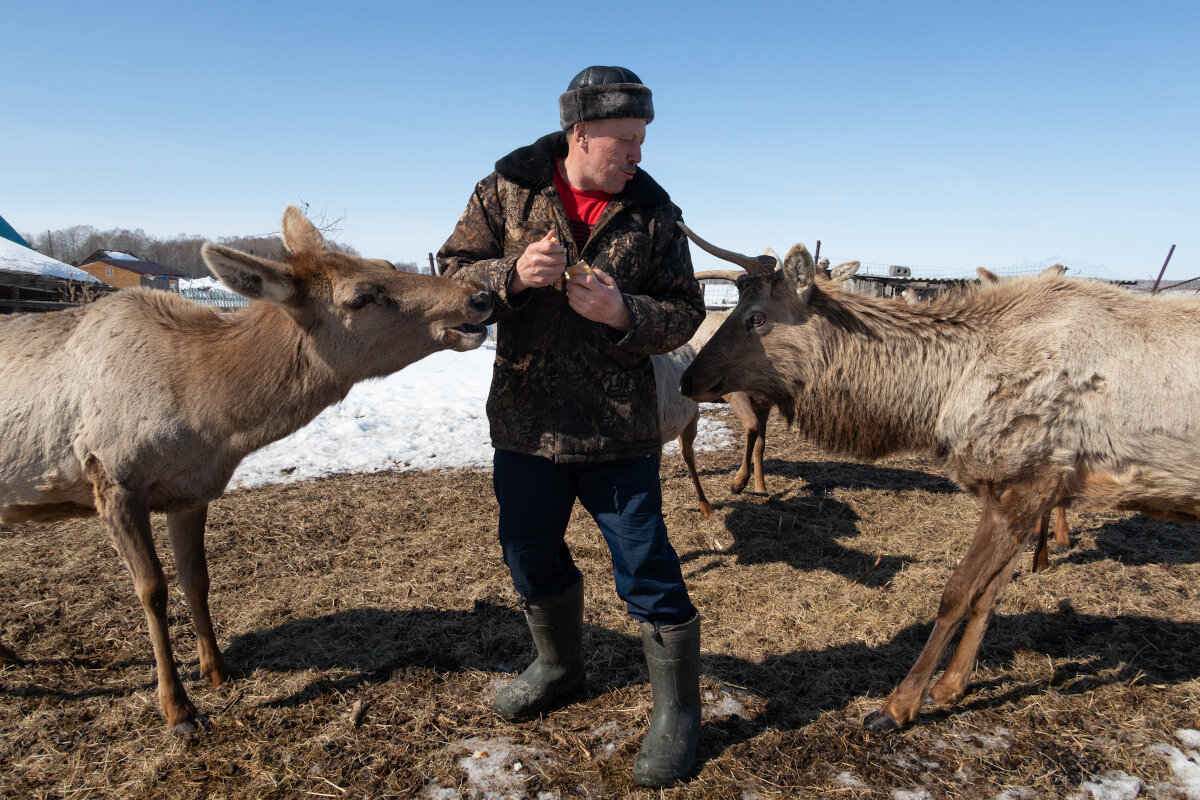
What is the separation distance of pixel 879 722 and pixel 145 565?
11.7ft

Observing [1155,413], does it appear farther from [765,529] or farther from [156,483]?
[156,483]

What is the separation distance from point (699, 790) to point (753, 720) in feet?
1.92

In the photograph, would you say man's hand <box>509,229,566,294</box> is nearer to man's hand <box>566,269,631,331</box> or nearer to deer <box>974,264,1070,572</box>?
man's hand <box>566,269,631,331</box>

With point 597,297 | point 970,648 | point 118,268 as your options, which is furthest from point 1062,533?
point 118,268

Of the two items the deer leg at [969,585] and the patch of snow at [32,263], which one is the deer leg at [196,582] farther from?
the patch of snow at [32,263]

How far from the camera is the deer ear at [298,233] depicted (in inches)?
129

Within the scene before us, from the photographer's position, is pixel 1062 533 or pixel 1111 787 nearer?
pixel 1111 787

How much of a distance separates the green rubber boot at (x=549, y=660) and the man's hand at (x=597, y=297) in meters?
1.43

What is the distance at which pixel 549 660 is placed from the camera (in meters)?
3.23

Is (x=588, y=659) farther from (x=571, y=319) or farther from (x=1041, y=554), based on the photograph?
(x=1041, y=554)

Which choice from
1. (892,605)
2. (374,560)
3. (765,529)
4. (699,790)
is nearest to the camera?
(699,790)

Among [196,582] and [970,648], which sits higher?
[196,582]

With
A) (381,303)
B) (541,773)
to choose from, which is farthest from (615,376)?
(541,773)

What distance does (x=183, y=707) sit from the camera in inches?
123
